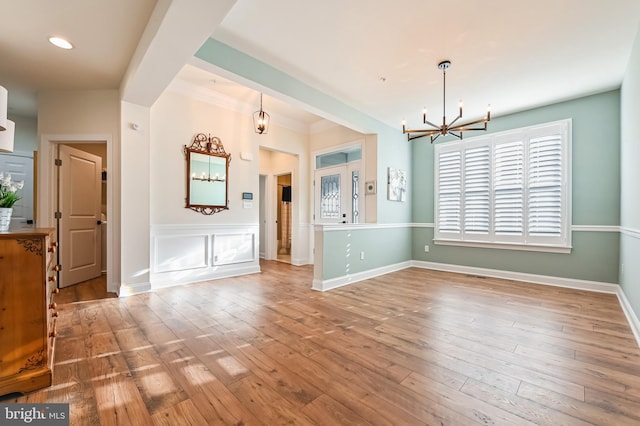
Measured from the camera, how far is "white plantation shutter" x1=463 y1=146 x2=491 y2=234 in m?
4.85

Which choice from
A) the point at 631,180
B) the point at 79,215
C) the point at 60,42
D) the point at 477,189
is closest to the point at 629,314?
the point at 631,180

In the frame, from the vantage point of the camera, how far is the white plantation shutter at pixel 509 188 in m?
4.49

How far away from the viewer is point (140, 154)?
3.66 m

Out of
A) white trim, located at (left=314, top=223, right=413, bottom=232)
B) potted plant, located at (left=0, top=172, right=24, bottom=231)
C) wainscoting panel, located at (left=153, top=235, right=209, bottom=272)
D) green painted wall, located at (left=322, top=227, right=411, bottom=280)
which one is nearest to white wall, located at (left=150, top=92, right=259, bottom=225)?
wainscoting panel, located at (left=153, top=235, right=209, bottom=272)

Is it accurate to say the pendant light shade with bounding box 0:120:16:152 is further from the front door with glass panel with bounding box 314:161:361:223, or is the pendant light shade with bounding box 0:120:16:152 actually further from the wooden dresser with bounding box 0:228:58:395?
the front door with glass panel with bounding box 314:161:361:223

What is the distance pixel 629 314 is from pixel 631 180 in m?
1.38

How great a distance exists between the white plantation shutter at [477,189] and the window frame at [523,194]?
4cm

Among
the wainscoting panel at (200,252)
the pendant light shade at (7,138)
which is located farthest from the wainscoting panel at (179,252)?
the pendant light shade at (7,138)

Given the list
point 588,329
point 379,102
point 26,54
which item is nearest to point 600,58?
point 379,102

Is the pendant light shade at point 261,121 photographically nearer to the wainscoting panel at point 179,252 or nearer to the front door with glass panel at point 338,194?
the front door with glass panel at point 338,194

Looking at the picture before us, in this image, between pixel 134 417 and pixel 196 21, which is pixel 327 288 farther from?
pixel 196 21

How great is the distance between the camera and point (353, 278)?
4.38 meters

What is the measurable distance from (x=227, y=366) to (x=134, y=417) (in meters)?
0.58

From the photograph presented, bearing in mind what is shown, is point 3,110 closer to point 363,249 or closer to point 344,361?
point 344,361
